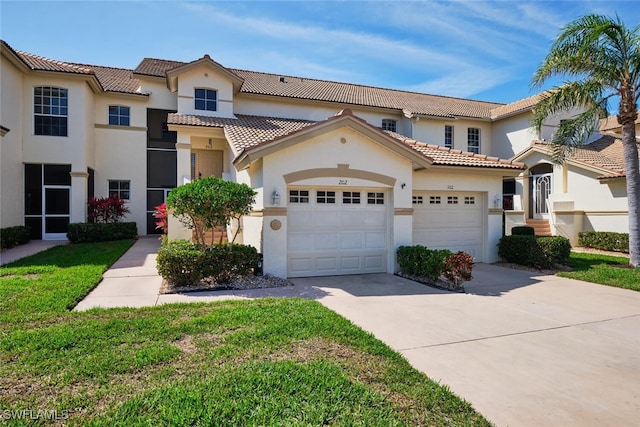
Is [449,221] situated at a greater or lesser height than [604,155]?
lesser

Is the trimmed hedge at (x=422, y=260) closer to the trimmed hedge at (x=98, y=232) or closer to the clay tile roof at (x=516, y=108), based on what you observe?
the trimmed hedge at (x=98, y=232)

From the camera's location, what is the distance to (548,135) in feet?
78.3

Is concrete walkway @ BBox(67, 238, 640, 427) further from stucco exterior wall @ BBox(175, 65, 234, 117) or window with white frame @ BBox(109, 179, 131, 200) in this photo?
window with white frame @ BBox(109, 179, 131, 200)

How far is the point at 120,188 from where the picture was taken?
21031 millimetres

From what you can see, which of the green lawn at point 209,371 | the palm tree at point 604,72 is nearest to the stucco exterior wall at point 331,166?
the green lawn at point 209,371

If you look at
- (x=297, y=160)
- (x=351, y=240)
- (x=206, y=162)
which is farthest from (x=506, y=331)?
(x=206, y=162)

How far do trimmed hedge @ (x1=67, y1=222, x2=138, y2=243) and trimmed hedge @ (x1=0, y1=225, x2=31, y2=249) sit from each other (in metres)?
1.69

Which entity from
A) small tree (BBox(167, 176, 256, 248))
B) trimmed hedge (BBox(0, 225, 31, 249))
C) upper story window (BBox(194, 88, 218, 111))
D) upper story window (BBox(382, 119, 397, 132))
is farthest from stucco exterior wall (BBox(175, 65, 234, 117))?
upper story window (BBox(382, 119, 397, 132))

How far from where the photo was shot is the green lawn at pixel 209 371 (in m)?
3.59

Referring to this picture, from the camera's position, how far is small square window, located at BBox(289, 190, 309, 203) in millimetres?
10742

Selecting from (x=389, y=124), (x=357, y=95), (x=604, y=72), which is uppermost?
(x=357, y=95)

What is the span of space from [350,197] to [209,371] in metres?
7.69

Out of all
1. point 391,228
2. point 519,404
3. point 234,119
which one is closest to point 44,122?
point 234,119

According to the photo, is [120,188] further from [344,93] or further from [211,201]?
[344,93]
